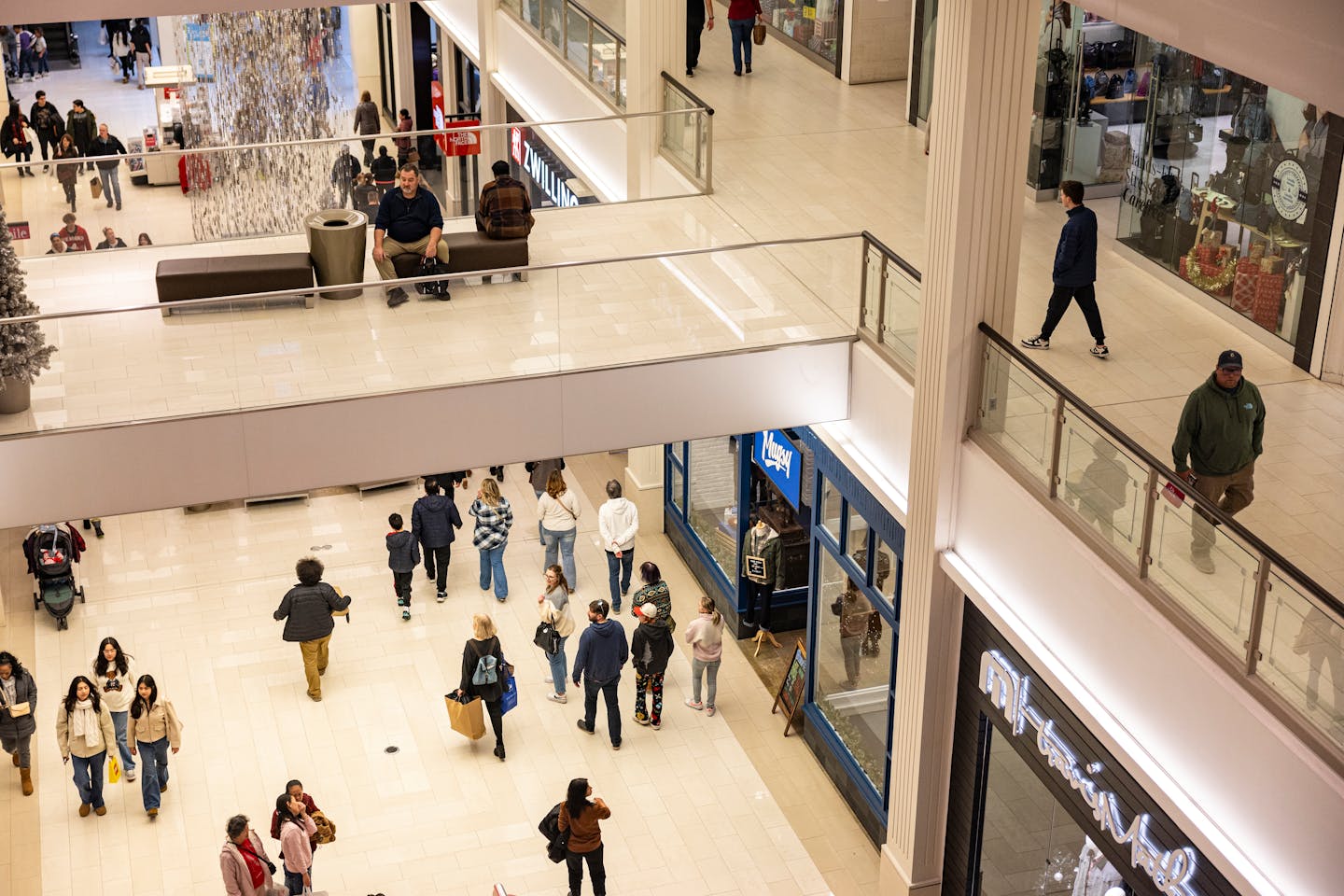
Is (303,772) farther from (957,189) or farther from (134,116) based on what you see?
(134,116)

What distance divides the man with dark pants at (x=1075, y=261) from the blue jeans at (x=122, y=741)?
7.62 meters

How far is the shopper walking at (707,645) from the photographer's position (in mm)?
13312

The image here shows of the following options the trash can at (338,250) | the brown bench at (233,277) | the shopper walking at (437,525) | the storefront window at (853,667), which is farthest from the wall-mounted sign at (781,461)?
the brown bench at (233,277)

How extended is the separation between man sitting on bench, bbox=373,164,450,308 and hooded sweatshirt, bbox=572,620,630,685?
3179 mm

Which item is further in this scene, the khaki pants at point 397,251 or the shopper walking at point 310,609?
the shopper walking at point 310,609

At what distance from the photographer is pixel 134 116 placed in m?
30.6

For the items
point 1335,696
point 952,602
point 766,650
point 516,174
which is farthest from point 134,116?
point 1335,696

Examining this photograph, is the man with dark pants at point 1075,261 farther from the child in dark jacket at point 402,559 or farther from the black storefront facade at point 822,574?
the child in dark jacket at point 402,559

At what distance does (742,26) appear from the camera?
19094mm

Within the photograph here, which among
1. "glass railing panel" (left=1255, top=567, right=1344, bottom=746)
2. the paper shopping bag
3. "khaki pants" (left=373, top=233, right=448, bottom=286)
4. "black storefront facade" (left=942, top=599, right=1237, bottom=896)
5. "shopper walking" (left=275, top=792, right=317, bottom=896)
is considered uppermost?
"khaki pants" (left=373, top=233, right=448, bottom=286)

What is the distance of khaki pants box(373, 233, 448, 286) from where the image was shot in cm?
1223

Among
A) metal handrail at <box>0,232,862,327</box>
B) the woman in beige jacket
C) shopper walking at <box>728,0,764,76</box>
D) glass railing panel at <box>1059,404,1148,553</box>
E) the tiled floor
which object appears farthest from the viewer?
shopper walking at <box>728,0,764,76</box>

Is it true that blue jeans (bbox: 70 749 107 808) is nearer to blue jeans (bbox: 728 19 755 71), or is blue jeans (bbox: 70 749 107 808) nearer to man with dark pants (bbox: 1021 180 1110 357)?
man with dark pants (bbox: 1021 180 1110 357)

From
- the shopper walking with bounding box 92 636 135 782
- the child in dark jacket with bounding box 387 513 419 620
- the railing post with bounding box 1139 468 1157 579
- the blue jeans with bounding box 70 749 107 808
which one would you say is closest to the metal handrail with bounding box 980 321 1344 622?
the railing post with bounding box 1139 468 1157 579
